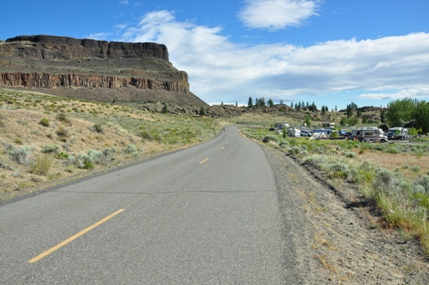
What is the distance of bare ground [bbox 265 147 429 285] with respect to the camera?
15.5ft

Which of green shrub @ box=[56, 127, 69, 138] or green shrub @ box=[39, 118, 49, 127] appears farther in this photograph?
green shrub @ box=[39, 118, 49, 127]

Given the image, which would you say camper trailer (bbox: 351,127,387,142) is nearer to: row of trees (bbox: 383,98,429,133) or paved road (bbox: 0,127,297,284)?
row of trees (bbox: 383,98,429,133)

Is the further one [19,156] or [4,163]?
[19,156]

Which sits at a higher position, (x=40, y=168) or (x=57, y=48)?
(x=57, y=48)

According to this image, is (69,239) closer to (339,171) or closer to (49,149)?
(339,171)

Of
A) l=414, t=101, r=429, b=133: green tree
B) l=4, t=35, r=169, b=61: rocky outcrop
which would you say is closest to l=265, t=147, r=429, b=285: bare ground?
l=414, t=101, r=429, b=133: green tree

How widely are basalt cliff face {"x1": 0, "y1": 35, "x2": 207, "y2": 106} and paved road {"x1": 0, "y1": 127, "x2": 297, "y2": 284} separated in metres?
127

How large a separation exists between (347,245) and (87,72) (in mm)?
162371

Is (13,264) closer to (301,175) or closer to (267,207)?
(267,207)

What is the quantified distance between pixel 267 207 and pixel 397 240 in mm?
2833

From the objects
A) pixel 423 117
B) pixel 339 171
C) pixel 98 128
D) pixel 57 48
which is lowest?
pixel 339 171

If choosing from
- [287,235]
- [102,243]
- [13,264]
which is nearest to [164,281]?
[102,243]

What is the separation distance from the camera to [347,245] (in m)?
5.98

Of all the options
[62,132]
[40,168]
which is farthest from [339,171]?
[62,132]
